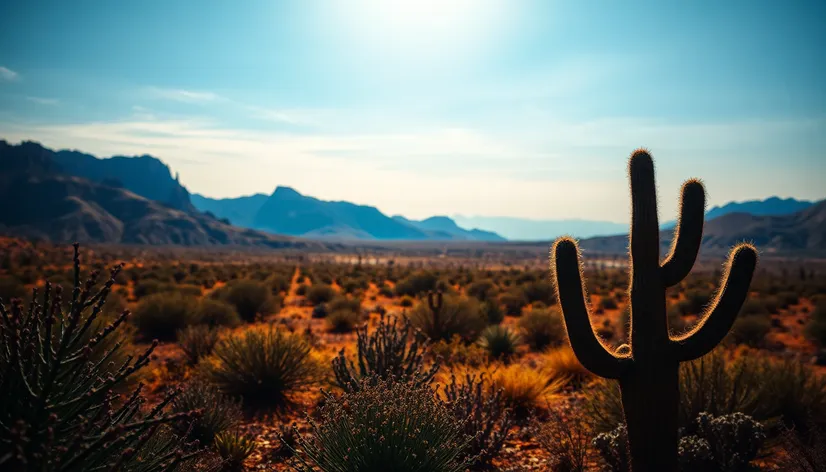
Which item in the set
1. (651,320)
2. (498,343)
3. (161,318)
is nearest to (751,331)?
(498,343)

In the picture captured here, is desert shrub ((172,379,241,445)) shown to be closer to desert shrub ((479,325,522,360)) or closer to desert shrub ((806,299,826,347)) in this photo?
desert shrub ((479,325,522,360))

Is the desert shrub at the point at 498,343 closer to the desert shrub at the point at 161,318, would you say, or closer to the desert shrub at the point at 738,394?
the desert shrub at the point at 738,394

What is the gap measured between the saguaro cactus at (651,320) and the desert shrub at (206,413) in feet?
15.3

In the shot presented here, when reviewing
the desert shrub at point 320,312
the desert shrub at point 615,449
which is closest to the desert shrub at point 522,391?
the desert shrub at point 615,449

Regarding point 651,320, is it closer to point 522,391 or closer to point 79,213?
point 522,391

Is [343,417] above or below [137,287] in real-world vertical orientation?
above

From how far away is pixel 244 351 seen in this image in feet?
28.2

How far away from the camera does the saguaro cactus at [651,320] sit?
4102mm

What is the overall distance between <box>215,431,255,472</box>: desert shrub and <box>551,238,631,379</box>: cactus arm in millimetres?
4157

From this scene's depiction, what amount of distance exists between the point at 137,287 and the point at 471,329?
688 inches

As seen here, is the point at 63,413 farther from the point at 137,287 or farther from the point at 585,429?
the point at 137,287

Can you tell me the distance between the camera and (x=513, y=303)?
22953 millimetres

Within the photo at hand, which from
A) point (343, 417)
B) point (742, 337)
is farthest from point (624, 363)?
point (742, 337)

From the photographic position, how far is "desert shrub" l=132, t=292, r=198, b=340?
47.4 ft
